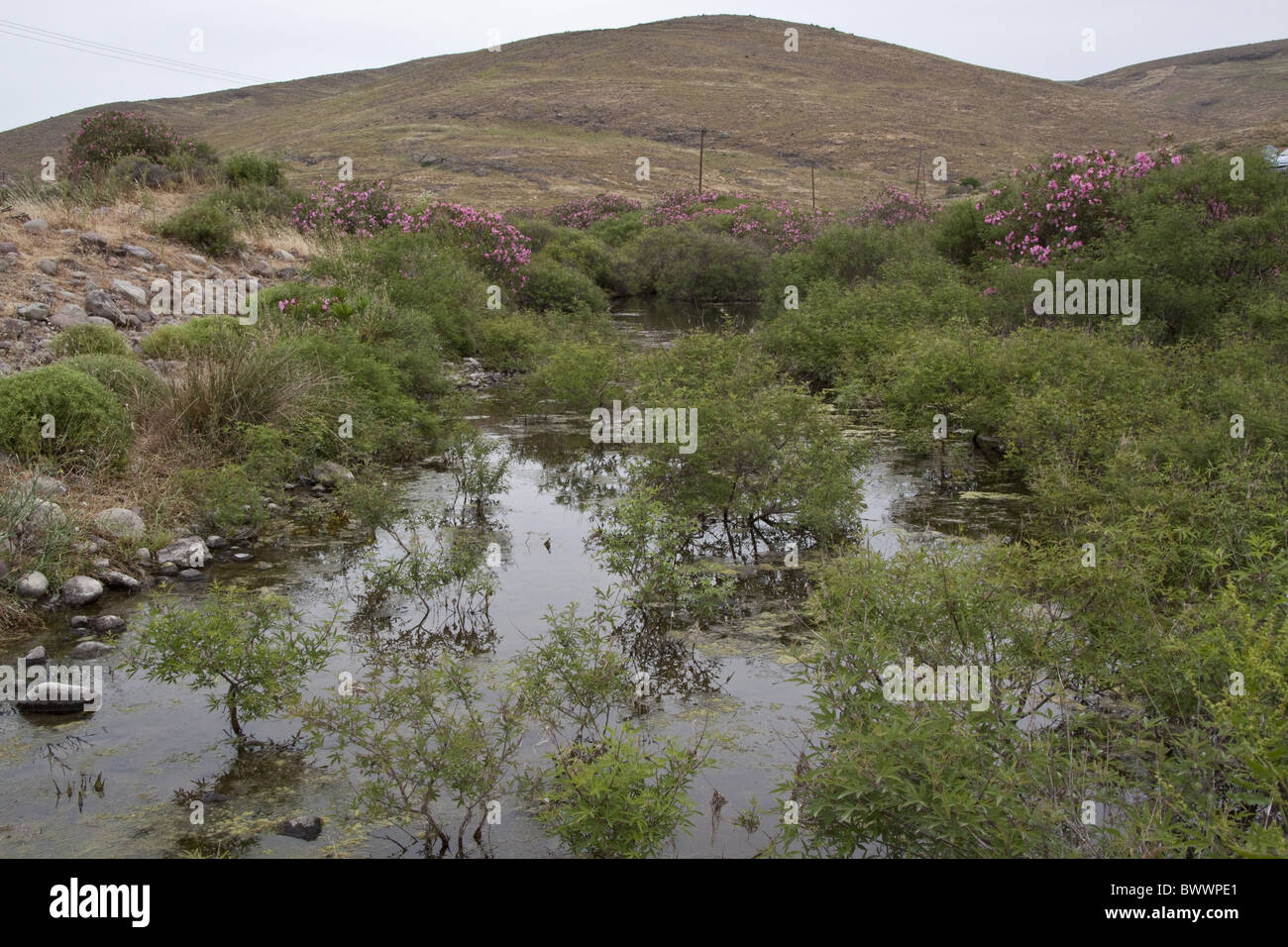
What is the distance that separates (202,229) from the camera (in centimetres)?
1473

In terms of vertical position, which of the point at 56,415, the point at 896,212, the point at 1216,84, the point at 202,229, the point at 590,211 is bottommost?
the point at 56,415

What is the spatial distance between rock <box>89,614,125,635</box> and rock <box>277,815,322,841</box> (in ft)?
8.21

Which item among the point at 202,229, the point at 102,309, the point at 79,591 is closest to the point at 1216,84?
the point at 202,229

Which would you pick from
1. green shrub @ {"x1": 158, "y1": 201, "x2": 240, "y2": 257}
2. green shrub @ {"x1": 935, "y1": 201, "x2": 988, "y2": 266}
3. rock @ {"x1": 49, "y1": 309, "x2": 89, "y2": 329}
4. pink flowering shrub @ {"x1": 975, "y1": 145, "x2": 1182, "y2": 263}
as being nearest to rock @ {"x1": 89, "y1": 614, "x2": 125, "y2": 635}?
rock @ {"x1": 49, "y1": 309, "x2": 89, "y2": 329}

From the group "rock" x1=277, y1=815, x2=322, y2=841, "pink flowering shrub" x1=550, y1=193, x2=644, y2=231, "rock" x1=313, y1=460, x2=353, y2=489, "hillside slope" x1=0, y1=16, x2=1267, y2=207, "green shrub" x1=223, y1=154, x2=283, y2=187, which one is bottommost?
"rock" x1=277, y1=815, x2=322, y2=841

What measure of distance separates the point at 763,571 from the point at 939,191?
47.1m

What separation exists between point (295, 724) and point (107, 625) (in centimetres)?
172

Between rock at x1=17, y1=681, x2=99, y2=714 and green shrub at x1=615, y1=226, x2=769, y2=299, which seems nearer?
rock at x1=17, y1=681, x2=99, y2=714

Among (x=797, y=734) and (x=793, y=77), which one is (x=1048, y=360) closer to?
(x=797, y=734)

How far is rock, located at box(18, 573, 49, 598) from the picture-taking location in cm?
602

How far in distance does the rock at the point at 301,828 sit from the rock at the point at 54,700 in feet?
5.65

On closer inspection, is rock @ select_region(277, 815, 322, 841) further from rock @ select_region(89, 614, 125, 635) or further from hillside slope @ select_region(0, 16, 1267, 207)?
hillside slope @ select_region(0, 16, 1267, 207)

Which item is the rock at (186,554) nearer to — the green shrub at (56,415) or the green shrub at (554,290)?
the green shrub at (56,415)

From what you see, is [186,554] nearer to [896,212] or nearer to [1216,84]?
[896,212]
